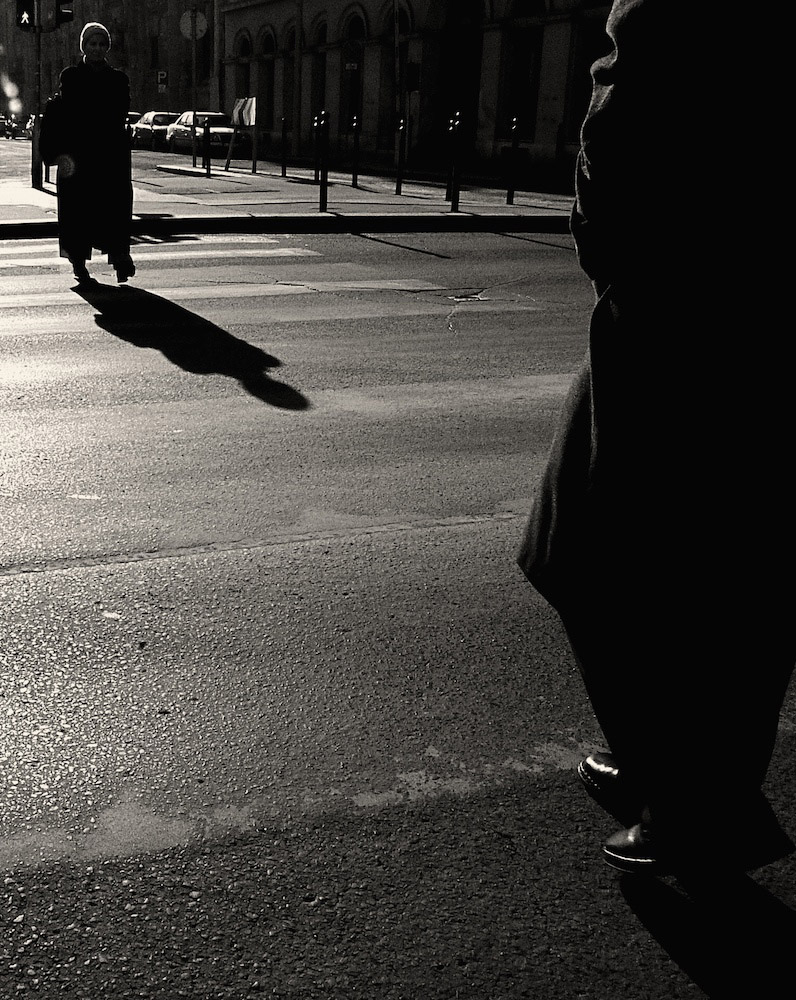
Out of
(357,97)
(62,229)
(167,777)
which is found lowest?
(167,777)

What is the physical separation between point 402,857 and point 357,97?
1492 inches

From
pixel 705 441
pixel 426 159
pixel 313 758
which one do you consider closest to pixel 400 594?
pixel 313 758

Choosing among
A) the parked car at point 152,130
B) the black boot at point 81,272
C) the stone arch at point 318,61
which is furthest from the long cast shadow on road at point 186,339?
the parked car at point 152,130

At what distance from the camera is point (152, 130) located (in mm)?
43781

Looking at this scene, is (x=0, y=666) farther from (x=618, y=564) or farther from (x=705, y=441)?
(x=705, y=441)

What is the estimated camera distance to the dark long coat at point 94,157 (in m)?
9.30

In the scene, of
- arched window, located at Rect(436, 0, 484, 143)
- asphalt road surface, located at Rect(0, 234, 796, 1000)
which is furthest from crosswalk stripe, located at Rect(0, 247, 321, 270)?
arched window, located at Rect(436, 0, 484, 143)

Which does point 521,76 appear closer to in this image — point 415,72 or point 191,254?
point 415,72

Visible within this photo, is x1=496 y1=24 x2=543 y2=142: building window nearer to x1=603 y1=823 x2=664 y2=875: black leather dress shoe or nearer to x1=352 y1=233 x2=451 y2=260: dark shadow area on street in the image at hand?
x1=352 y1=233 x2=451 y2=260: dark shadow area on street

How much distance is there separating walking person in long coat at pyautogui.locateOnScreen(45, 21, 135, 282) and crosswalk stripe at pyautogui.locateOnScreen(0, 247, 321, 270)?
47.2 inches

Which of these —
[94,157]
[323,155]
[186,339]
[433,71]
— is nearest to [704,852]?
[186,339]

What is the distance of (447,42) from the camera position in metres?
32.8

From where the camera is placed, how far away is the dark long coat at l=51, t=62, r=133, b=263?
930 centimetres

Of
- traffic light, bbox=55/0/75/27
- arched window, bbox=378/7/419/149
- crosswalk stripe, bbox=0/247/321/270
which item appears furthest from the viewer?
arched window, bbox=378/7/419/149
